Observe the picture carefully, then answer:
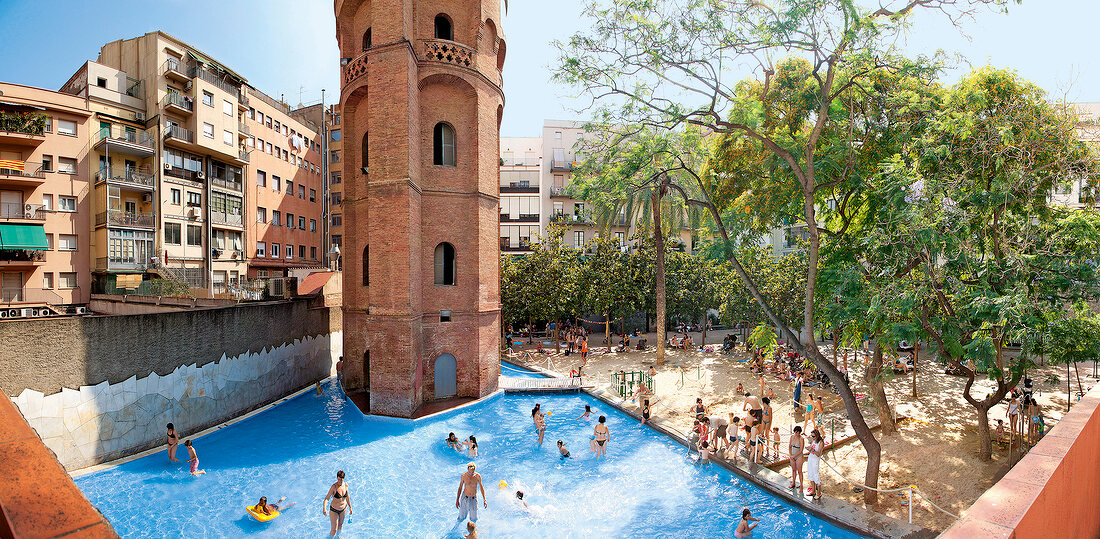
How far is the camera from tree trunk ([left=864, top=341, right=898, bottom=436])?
12844 millimetres

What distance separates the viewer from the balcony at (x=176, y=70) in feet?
105

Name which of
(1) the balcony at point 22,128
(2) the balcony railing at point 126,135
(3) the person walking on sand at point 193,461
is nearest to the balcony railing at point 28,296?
(1) the balcony at point 22,128

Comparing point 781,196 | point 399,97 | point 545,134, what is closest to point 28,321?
point 399,97

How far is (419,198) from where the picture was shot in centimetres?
1850

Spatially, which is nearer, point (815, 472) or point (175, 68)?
point (815, 472)

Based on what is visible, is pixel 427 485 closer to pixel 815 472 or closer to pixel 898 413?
pixel 815 472

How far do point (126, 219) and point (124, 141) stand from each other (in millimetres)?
4525

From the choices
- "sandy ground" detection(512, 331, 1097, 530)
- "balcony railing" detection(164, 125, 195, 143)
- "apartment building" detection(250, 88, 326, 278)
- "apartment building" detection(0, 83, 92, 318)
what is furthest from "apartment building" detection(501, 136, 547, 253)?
"apartment building" detection(0, 83, 92, 318)

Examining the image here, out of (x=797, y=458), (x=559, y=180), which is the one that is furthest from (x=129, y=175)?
(x=797, y=458)

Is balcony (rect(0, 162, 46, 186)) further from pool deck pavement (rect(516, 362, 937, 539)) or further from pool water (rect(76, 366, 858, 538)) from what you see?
pool deck pavement (rect(516, 362, 937, 539))

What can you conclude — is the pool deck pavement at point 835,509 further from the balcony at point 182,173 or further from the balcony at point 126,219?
the balcony at point 182,173

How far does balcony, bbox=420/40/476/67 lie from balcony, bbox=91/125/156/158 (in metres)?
22.9

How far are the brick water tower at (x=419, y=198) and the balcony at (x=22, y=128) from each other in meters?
20.0

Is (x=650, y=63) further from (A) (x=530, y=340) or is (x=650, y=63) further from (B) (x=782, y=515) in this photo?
(A) (x=530, y=340)
